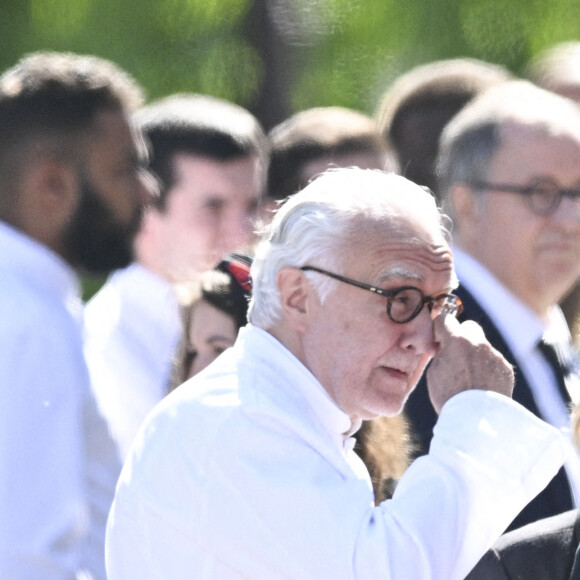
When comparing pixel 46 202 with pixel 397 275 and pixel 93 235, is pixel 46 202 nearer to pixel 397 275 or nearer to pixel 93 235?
pixel 93 235

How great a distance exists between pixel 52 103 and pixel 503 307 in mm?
1282

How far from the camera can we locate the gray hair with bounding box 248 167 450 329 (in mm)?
2812

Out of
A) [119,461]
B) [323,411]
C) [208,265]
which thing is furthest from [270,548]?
[208,265]

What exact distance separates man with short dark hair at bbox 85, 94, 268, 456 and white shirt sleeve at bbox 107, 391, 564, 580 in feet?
5.34

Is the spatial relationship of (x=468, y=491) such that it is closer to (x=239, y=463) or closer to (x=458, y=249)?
(x=239, y=463)

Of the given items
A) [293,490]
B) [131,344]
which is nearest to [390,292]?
[293,490]

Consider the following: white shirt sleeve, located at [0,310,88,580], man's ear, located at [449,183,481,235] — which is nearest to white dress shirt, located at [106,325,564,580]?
white shirt sleeve, located at [0,310,88,580]

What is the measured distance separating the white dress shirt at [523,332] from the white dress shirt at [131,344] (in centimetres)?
86

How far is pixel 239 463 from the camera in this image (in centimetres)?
254

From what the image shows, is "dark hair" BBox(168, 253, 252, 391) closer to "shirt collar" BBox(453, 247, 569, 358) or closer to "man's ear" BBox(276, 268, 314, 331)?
"shirt collar" BBox(453, 247, 569, 358)

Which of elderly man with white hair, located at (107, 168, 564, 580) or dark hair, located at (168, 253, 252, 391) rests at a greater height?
elderly man with white hair, located at (107, 168, 564, 580)

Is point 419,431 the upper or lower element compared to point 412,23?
upper

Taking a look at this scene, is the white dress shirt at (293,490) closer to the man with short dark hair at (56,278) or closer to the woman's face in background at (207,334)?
the man with short dark hair at (56,278)

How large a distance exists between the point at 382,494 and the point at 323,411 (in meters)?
0.75
